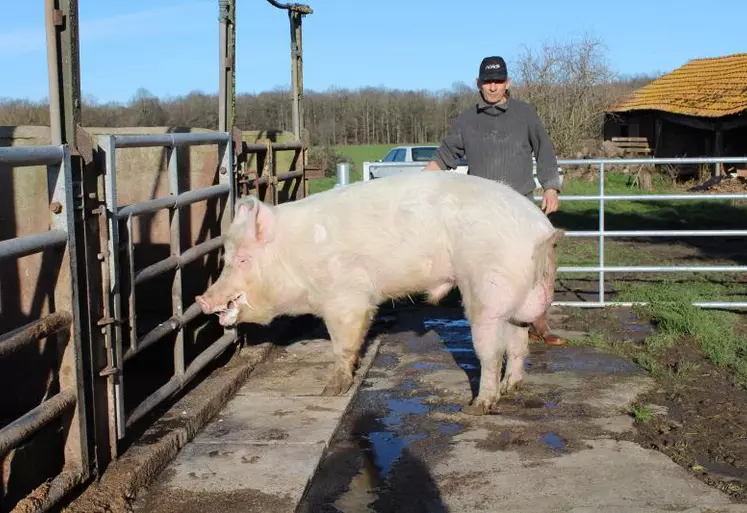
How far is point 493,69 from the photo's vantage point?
252 inches

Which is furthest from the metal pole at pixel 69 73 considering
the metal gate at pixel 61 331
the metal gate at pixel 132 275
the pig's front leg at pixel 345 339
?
the pig's front leg at pixel 345 339

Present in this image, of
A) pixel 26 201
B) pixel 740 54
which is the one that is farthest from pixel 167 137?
pixel 740 54

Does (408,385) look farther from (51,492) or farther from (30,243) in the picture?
(30,243)

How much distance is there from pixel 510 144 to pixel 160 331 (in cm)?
309

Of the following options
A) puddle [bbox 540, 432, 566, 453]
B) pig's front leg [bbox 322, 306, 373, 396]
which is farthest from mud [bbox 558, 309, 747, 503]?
pig's front leg [bbox 322, 306, 373, 396]

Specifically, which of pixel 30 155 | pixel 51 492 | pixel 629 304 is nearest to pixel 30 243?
pixel 30 155

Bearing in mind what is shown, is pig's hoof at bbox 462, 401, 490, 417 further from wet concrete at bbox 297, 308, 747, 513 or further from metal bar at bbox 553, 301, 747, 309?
metal bar at bbox 553, 301, 747, 309

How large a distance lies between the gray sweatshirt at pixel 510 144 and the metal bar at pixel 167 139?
6.22 ft

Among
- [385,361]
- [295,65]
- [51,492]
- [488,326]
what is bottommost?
[385,361]

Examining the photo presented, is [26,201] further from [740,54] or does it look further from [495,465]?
[740,54]

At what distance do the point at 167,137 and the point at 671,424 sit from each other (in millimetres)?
3196

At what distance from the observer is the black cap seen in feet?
21.0

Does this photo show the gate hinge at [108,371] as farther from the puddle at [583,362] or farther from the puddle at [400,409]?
the puddle at [583,362]

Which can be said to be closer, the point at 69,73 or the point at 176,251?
the point at 69,73
